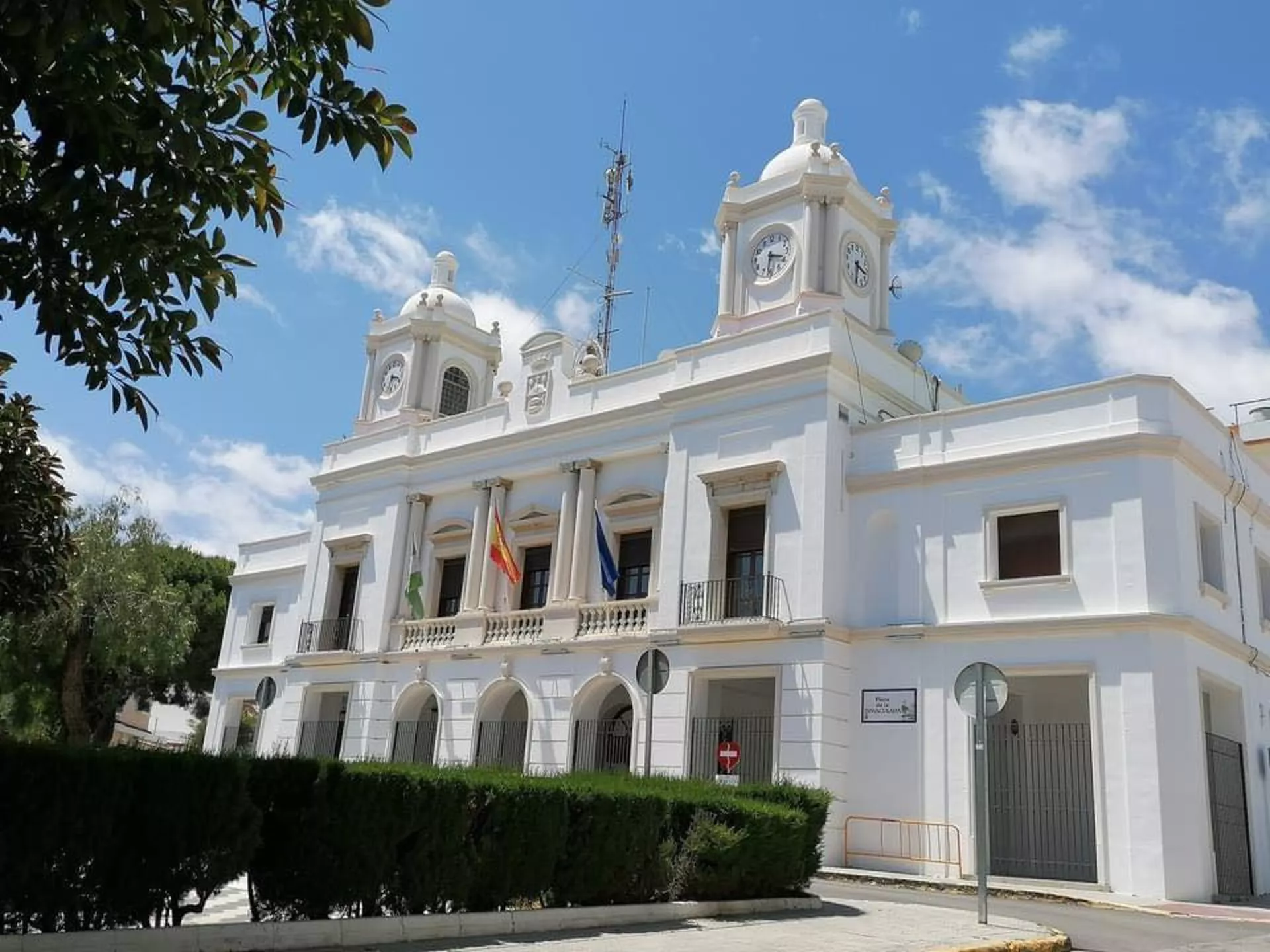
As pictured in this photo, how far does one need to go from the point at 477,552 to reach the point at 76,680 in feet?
44.7

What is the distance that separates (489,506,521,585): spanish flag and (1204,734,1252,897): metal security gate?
45.9ft

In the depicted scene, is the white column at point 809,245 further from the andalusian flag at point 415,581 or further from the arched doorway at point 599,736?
the andalusian flag at point 415,581

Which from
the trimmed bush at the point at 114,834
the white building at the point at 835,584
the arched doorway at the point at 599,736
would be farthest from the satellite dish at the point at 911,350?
the trimmed bush at the point at 114,834

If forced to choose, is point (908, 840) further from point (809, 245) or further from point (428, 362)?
point (428, 362)

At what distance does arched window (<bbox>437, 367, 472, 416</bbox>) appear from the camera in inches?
1270

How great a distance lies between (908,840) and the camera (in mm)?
19094

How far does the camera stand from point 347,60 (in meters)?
6.19

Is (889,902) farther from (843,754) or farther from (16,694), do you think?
(16,694)

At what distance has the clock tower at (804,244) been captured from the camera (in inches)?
942

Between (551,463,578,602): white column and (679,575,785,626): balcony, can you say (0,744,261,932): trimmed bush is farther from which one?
(551,463,578,602): white column

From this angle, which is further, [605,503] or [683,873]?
[605,503]

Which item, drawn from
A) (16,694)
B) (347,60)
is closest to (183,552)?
(16,694)

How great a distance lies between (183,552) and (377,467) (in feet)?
59.0

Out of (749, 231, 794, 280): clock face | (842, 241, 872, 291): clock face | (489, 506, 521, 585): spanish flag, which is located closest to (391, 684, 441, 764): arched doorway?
(489, 506, 521, 585): spanish flag
